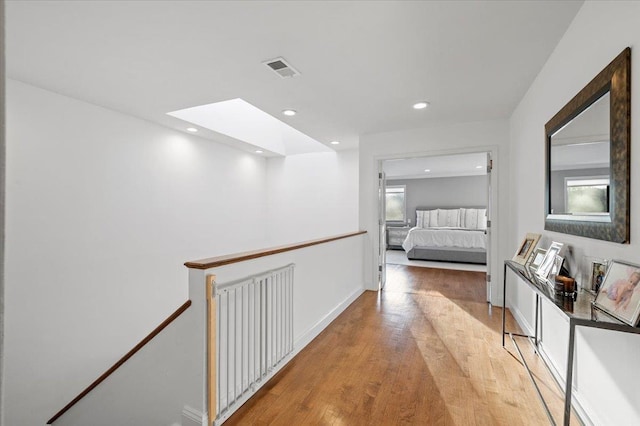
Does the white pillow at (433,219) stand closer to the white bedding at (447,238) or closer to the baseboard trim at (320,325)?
the white bedding at (447,238)

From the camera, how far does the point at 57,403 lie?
9.57 ft

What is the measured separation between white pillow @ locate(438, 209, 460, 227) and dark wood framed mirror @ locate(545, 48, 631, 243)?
22.6ft

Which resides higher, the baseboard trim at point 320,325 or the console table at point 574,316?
the console table at point 574,316

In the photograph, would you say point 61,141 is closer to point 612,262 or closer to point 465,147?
point 612,262

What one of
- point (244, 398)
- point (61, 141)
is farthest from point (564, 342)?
point (61, 141)

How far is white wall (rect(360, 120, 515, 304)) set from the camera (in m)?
3.72

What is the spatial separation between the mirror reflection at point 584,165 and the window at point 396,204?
7.80m

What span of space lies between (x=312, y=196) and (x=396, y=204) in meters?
5.10

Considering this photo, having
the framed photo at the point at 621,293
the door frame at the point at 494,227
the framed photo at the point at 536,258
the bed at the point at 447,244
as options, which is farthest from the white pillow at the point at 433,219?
the framed photo at the point at 621,293

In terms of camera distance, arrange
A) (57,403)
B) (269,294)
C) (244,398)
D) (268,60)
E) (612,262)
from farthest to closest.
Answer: (57,403) → (268,60) → (269,294) → (244,398) → (612,262)

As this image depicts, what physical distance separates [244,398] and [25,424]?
2517 mm

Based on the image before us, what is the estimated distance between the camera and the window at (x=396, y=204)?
988cm

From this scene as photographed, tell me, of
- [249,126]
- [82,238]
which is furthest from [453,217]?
[82,238]

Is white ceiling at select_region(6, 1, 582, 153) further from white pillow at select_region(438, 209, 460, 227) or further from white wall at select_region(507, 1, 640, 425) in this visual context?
white pillow at select_region(438, 209, 460, 227)
